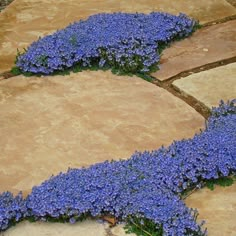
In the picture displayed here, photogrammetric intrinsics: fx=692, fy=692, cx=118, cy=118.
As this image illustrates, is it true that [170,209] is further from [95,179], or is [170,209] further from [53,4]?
[53,4]

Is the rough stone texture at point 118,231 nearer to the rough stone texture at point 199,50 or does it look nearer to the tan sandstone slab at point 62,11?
the rough stone texture at point 199,50

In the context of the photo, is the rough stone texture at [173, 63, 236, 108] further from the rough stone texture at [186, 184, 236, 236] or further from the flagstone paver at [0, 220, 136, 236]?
the flagstone paver at [0, 220, 136, 236]

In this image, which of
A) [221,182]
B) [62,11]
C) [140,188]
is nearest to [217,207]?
[221,182]

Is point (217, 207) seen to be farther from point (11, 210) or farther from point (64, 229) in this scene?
point (11, 210)

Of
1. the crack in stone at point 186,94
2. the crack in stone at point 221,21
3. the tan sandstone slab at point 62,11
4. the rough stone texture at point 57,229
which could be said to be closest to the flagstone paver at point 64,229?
the rough stone texture at point 57,229

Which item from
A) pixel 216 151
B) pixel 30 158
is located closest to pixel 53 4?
pixel 30 158

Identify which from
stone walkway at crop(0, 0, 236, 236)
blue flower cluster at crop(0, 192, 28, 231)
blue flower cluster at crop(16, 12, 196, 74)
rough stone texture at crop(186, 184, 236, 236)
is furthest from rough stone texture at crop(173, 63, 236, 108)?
blue flower cluster at crop(0, 192, 28, 231)
